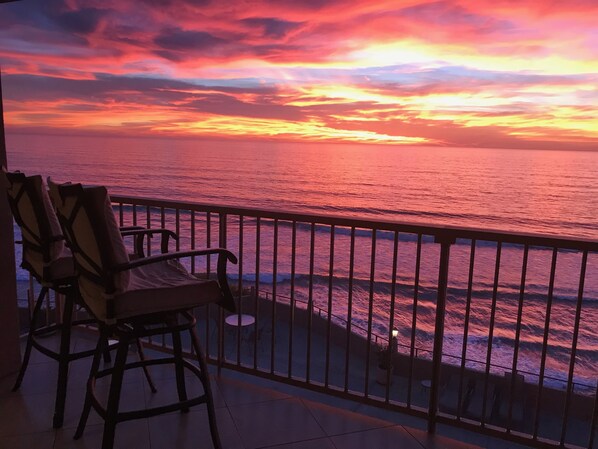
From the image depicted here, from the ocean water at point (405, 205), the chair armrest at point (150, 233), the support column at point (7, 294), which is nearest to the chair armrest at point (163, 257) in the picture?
the chair armrest at point (150, 233)

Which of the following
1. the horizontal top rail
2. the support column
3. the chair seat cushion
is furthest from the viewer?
the support column

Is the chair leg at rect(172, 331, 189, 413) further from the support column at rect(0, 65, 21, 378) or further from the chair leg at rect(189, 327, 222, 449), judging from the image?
the support column at rect(0, 65, 21, 378)

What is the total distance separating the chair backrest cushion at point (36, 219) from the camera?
2201 millimetres

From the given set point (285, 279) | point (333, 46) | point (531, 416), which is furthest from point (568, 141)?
point (531, 416)

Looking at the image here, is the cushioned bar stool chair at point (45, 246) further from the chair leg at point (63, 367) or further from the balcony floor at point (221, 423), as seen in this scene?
the balcony floor at point (221, 423)

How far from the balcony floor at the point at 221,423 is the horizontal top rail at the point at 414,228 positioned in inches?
40.3

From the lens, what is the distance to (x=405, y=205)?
3052 centimetres

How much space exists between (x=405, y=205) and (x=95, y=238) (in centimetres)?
2983

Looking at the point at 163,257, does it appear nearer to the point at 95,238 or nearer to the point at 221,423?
the point at 95,238

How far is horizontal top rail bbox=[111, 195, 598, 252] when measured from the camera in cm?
205

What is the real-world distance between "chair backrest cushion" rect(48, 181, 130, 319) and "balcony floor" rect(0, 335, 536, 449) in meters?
0.88

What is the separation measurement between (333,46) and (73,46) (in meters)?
14.5

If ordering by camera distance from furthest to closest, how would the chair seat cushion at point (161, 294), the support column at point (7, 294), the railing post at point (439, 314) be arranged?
the support column at point (7, 294) → the railing post at point (439, 314) → the chair seat cushion at point (161, 294)

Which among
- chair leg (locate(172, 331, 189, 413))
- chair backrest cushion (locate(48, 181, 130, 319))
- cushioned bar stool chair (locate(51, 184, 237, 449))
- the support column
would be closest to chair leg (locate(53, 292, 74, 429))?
cushioned bar stool chair (locate(51, 184, 237, 449))
